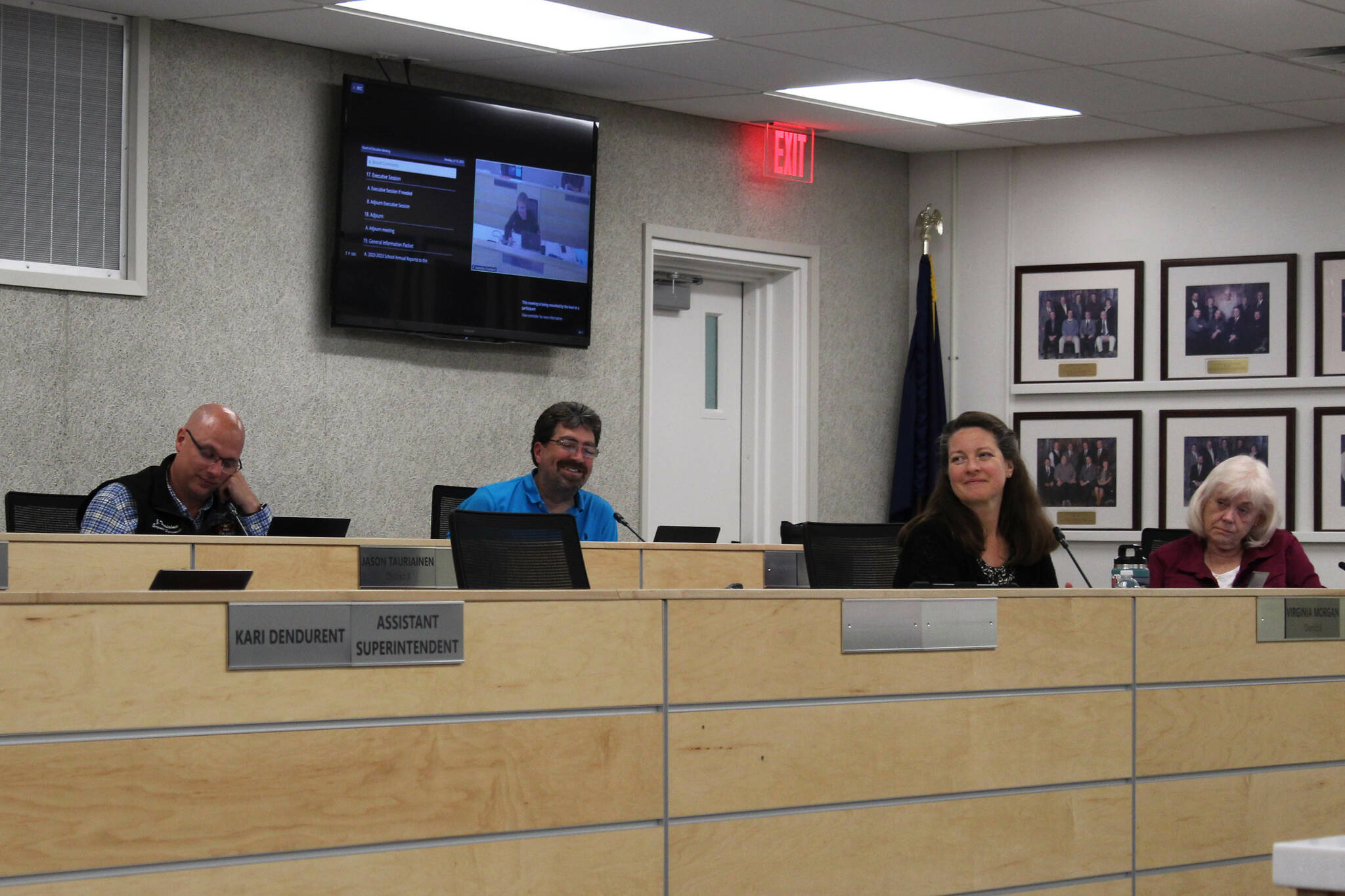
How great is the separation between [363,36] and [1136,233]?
3.58m

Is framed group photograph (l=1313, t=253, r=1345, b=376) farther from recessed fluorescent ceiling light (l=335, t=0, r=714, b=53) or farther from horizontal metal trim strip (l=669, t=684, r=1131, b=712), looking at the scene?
horizontal metal trim strip (l=669, t=684, r=1131, b=712)

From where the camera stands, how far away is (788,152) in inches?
279

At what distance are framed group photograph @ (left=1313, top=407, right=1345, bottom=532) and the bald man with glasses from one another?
4521 millimetres

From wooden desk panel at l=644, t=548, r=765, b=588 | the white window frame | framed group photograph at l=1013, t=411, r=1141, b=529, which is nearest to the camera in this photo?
wooden desk panel at l=644, t=548, r=765, b=588

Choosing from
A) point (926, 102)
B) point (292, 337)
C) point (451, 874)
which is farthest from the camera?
point (926, 102)

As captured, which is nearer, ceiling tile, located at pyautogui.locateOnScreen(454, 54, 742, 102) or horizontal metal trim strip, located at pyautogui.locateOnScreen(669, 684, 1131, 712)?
horizontal metal trim strip, located at pyautogui.locateOnScreen(669, 684, 1131, 712)

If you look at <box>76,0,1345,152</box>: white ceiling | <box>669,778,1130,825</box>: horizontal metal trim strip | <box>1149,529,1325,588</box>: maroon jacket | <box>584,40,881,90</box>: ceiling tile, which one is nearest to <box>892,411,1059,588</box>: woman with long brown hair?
<box>1149,529,1325,588</box>: maroon jacket

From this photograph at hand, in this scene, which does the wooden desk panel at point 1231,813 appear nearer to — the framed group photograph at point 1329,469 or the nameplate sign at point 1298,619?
the nameplate sign at point 1298,619

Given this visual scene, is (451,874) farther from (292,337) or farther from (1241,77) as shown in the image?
(1241,77)

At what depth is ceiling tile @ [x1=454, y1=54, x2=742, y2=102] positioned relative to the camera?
5.99 metres

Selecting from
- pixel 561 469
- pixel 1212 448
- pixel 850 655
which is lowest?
pixel 850 655

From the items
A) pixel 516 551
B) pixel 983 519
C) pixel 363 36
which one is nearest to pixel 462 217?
pixel 363 36

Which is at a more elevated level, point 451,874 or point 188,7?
point 188,7

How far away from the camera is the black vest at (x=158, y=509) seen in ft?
14.4
